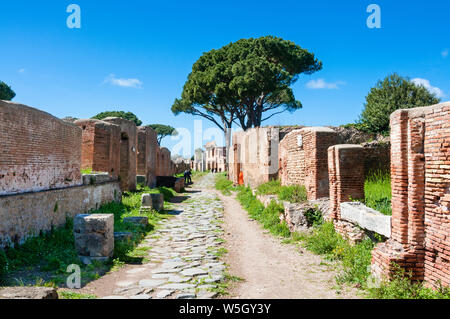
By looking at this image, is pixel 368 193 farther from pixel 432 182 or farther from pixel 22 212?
pixel 22 212

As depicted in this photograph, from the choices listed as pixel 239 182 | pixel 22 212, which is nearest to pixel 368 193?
pixel 22 212

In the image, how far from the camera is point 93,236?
5734 mm

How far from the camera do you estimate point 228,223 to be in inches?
388

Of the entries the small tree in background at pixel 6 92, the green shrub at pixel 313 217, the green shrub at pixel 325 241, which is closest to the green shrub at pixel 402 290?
the green shrub at pixel 325 241

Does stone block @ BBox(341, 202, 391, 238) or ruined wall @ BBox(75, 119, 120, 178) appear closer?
stone block @ BBox(341, 202, 391, 238)

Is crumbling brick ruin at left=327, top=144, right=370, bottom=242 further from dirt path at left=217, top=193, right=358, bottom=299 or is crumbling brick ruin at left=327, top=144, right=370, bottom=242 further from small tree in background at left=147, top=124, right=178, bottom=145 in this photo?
small tree in background at left=147, top=124, right=178, bottom=145

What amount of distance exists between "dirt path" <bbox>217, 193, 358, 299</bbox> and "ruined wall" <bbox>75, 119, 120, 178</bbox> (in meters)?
5.83

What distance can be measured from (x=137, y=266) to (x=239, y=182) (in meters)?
15.9

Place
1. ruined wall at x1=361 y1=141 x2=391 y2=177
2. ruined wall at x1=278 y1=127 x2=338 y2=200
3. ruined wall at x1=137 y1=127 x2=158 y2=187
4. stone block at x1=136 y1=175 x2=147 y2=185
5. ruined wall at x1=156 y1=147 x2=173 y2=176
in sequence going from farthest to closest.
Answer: ruined wall at x1=156 y1=147 x2=173 y2=176 < ruined wall at x1=137 y1=127 x2=158 y2=187 < stone block at x1=136 y1=175 x2=147 y2=185 < ruined wall at x1=361 y1=141 x2=391 y2=177 < ruined wall at x1=278 y1=127 x2=338 y2=200

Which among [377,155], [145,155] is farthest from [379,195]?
[145,155]

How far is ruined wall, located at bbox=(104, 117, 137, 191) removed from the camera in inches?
566

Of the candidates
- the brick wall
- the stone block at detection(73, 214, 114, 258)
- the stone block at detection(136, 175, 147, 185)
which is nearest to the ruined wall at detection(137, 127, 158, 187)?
the stone block at detection(136, 175, 147, 185)

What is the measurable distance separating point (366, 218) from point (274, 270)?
1668 mm

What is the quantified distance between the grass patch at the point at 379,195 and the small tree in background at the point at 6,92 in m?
36.9
